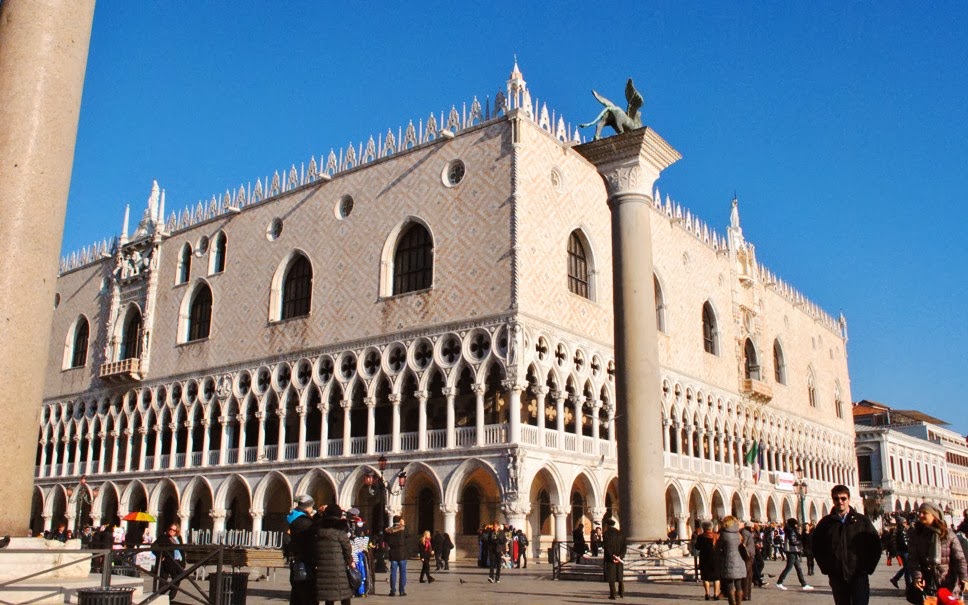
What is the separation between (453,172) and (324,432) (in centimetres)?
800

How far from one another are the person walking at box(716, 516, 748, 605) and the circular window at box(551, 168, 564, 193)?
51.1ft

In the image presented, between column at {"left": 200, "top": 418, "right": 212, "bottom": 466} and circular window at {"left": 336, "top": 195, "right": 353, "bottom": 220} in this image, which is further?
column at {"left": 200, "top": 418, "right": 212, "bottom": 466}

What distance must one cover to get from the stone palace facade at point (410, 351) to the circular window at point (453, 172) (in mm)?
50

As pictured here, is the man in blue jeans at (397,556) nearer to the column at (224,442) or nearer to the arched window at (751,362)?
the column at (224,442)

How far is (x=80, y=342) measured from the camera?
3519cm

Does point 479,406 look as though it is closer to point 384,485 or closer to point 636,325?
point 384,485

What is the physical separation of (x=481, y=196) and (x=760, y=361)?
17.2 m

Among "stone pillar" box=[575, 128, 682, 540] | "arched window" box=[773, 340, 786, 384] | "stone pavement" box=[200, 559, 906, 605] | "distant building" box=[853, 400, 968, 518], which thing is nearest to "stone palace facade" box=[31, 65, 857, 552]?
"arched window" box=[773, 340, 786, 384]

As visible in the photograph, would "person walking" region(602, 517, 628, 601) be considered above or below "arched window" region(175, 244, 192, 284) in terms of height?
below

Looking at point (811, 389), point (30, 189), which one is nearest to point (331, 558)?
point (30, 189)

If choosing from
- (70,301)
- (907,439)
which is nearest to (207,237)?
(70,301)

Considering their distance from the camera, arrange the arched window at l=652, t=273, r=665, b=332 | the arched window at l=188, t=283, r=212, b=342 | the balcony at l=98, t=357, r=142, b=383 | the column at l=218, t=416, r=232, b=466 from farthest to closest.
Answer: the balcony at l=98, t=357, r=142, b=383 < the arched window at l=188, t=283, r=212, b=342 < the arched window at l=652, t=273, r=665, b=332 < the column at l=218, t=416, r=232, b=466

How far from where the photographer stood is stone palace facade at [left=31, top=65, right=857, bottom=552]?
22.7 metres

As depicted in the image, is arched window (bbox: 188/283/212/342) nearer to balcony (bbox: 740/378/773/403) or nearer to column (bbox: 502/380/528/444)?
column (bbox: 502/380/528/444)
